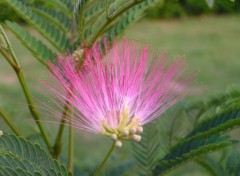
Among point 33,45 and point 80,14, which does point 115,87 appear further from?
point 33,45

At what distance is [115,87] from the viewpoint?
1081mm

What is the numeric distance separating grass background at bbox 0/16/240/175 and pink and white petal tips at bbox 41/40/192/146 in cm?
248

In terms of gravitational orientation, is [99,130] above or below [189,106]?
above

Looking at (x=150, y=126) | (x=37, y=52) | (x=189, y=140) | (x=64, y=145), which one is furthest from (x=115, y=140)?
(x=64, y=145)

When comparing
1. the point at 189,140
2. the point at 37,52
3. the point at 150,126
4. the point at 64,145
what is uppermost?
the point at 37,52

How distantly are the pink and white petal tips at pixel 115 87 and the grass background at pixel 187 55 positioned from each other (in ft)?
8.12

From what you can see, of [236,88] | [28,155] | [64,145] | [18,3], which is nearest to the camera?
[28,155]

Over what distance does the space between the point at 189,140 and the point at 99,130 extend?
0.28 metres

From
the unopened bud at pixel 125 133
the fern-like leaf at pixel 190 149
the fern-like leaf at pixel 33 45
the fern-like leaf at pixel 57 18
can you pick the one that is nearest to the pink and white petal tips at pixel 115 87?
the unopened bud at pixel 125 133

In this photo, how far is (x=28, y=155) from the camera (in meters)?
1.03

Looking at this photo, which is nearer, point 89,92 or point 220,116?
point 89,92

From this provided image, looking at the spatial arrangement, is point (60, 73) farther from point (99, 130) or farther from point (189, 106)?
point (189, 106)

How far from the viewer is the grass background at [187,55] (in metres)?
4.72

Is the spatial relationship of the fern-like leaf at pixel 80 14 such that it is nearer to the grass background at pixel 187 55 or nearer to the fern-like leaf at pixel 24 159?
the fern-like leaf at pixel 24 159
